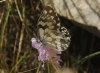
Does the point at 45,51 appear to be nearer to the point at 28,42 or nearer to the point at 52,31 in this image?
the point at 52,31

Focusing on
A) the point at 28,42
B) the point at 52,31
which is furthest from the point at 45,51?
the point at 28,42

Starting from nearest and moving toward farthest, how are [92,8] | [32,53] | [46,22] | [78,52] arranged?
[46,22], [92,8], [32,53], [78,52]

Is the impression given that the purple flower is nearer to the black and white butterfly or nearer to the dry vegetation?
the black and white butterfly

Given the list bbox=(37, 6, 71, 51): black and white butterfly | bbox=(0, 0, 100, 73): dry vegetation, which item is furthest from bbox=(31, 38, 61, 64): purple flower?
bbox=(0, 0, 100, 73): dry vegetation

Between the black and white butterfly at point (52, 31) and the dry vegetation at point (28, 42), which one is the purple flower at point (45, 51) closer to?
the black and white butterfly at point (52, 31)

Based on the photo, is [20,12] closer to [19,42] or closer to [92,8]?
[19,42]

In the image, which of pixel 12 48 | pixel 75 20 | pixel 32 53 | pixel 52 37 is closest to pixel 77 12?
pixel 75 20
